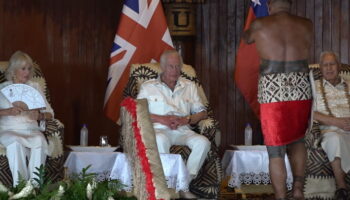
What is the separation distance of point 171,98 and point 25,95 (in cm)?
112

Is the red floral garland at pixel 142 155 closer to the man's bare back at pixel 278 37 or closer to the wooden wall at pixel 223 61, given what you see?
the man's bare back at pixel 278 37

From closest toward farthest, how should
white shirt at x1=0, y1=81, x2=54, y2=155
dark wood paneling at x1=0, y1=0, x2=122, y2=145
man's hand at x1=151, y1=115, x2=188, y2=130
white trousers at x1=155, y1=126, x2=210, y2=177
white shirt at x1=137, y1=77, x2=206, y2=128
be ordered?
white shirt at x1=0, y1=81, x2=54, y2=155, white trousers at x1=155, y1=126, x2=210, y2=177, man's hand at x1=151, y1=115, x2=188, y2=130, white shirt at x1=137, y1=77, x2=206, y2=128, dark wood paneling at x1=0, y1=0, x2=122, y2=145

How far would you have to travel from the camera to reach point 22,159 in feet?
16.9

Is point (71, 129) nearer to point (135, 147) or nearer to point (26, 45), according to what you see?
point (26, 45)

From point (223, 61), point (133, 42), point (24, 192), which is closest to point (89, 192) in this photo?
point (24, 192)

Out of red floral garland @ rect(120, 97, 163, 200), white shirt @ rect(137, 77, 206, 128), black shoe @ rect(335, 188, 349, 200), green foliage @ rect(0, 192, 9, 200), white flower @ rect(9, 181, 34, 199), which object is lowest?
black shoe @ rect(335, 188, 349, 200)

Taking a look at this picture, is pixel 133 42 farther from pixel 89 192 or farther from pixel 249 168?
pixel 89 192

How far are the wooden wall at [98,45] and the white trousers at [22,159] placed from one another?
58.5 inches

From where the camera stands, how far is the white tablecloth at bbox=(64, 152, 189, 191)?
5.25 metres

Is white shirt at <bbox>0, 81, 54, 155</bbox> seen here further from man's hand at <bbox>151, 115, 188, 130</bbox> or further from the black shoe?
the black shoe

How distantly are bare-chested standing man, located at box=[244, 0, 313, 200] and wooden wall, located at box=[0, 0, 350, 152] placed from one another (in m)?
2.69

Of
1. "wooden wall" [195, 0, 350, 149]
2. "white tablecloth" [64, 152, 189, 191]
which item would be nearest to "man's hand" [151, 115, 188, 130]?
"white tablecloth" [64, 152, 189, 191]

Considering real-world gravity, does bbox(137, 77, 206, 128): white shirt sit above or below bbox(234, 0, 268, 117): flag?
below

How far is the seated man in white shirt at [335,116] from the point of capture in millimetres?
5453
